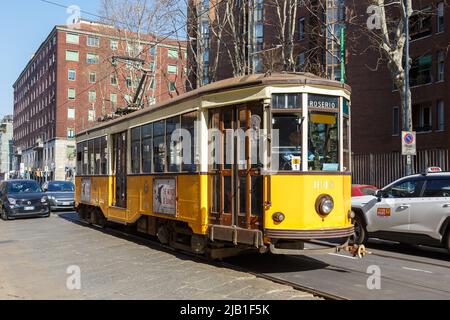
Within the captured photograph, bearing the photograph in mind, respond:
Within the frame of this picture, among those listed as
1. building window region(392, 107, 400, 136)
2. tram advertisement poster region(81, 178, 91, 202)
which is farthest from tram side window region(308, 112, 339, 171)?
building window region(392, 107, 400, 136)

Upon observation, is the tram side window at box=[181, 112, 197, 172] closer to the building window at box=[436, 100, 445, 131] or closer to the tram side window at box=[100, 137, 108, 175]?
the tram side window at box=[100, 137, 108, 175]

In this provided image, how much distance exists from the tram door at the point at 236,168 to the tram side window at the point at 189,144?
0.50 metres

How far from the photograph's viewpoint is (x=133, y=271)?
895 centimetres

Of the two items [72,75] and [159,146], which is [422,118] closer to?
[159,146]

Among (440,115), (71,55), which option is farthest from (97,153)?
(71,55)

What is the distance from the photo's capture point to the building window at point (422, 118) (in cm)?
3312

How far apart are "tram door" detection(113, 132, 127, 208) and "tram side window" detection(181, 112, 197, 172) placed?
3.87 metres

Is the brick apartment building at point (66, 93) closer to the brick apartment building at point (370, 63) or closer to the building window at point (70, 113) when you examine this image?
the building window at point (70, 113)

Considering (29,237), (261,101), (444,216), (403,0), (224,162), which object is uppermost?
(403,0)

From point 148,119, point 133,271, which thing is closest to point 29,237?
point 148,119

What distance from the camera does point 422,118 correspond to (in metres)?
33.8
